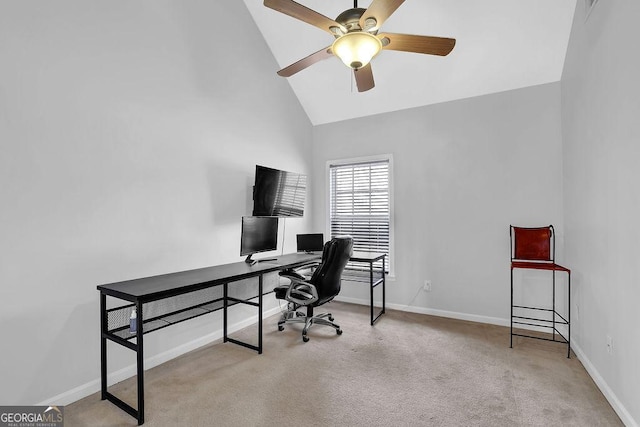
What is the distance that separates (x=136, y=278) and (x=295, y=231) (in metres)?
2.34

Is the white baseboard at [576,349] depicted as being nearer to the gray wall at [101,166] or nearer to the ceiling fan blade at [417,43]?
the gray wall at [101,166]

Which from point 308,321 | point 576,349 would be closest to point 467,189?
point 576,349

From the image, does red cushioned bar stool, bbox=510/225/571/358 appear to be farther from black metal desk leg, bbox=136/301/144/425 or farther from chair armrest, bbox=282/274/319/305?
black metal desk leg, bbox=136/301/144/425

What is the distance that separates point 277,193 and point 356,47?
7.18 feet

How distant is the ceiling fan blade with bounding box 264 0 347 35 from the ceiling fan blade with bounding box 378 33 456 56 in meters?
0.32

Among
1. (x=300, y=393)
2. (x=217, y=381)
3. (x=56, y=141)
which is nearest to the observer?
(x=56, y=141)

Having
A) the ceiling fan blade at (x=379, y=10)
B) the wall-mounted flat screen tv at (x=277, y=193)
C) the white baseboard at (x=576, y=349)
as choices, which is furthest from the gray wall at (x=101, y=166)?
the white baseboard at (x=576, y=349)

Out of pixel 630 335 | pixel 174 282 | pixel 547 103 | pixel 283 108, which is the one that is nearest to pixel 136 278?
pixel 174 282

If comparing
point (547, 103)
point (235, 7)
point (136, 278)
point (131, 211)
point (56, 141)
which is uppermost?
point (235, 7)

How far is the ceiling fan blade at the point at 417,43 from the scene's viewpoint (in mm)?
2162

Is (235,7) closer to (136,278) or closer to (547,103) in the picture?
(136,278)

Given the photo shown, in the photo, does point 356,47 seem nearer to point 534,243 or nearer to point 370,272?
point 370,272

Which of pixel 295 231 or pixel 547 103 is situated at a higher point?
pixel 547 103

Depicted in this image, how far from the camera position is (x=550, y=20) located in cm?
309
